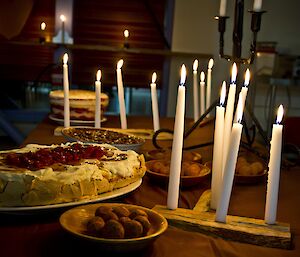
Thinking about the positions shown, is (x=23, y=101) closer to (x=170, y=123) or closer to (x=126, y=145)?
(x=170, y=123)

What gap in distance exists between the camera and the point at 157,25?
159 inches

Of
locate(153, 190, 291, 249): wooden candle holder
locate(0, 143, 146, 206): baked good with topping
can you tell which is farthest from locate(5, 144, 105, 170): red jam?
locate(153, 190, 291, 249): wooden candle holder

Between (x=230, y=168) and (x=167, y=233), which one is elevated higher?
(x=230, y=168)

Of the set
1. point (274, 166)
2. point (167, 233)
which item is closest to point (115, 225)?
point (167, 233)

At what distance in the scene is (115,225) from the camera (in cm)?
87

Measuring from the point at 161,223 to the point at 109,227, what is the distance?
4.6 inches

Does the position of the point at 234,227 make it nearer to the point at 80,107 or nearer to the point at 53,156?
the point at 53,156

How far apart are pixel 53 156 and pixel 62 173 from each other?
0.12 metres

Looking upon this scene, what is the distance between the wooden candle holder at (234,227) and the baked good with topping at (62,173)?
0.14 metres

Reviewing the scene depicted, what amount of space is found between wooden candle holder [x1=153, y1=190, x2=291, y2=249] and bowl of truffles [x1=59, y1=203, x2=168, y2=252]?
0.09m

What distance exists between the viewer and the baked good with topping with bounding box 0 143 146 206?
101cm

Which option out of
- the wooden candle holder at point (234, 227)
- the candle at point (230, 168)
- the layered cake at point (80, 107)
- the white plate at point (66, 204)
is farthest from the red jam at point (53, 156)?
the layered cake at point (80, 107)

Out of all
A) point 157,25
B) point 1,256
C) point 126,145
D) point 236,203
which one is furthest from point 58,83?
point 1,256

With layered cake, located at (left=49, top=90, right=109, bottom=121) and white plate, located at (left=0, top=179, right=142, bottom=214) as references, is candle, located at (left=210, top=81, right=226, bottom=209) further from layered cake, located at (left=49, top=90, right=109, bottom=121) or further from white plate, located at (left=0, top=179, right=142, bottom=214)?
layered cake, located at (left=49, top=90, right=109, bottom=121)
